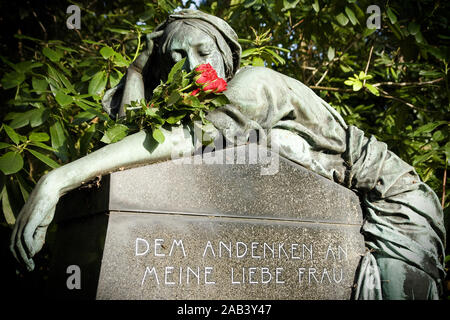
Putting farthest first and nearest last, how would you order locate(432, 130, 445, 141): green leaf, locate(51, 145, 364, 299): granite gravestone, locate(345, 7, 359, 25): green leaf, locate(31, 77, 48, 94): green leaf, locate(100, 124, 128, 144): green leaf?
locate(345, 7, 359, 25): green leaf, locate(432, 130, 445, 141): green leaf, locate(31, 77, 48, 94): green leaf, locate(100, 124, 128, 144): green leaf, locate(51, 145, 364, 299): granite gravestone

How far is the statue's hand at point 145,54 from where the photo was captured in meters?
3.24

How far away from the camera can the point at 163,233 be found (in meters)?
2.39


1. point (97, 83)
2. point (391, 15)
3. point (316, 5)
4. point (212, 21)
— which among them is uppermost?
point (316, 5)

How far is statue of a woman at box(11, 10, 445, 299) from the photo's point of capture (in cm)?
269

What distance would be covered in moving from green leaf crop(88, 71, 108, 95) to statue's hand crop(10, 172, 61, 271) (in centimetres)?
195

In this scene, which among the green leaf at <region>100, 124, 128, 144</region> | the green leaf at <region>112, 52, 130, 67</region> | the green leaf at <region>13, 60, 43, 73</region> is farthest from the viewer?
the green leaf at <region>112, 52, 130, 67</region>

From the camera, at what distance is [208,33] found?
10.0 ft

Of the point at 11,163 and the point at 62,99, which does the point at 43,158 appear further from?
the point at 62,99

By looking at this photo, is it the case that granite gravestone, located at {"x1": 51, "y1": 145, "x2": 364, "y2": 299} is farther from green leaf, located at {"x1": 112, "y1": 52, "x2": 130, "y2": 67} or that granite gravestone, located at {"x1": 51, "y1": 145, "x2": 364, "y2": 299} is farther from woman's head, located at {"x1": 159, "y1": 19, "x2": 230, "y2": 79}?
green leaf, located at {"x1": 112, "y1": 52, "x2": 130, "y2": 67}

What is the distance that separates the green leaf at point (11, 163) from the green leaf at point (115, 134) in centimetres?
67

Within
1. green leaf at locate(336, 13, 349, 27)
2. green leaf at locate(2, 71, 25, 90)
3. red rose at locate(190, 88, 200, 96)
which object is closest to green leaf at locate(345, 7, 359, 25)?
green leaf at locate(336, 13, 349, 27)

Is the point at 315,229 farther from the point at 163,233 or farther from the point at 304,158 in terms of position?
the point at 163,233

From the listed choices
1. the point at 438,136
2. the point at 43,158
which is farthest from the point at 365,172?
the point at 43,158

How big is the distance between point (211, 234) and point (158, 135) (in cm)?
56
